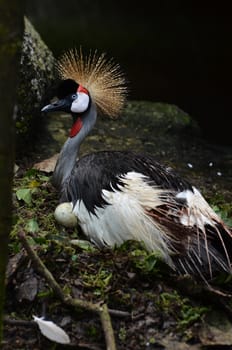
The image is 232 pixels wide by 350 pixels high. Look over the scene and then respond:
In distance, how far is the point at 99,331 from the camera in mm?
3357

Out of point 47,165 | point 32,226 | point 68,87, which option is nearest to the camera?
point 32,226

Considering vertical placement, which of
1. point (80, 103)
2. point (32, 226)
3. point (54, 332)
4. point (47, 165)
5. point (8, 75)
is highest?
point (8, 75)

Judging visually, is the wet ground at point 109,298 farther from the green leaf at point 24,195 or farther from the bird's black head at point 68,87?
the bird's black head at point 68,87

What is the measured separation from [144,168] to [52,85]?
1.61 metres

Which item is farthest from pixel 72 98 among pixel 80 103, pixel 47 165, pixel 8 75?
pixel 8 75

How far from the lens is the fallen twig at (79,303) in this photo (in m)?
3.22

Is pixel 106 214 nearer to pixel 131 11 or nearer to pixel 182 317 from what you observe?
pixel 182 317

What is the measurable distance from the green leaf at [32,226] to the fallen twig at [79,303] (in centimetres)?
54

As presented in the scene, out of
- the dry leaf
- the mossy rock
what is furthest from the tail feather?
the mossy rock

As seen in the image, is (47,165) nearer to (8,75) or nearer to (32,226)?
(32,226)

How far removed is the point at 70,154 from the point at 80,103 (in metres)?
0.26

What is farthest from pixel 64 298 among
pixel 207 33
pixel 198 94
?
pixel 207 33

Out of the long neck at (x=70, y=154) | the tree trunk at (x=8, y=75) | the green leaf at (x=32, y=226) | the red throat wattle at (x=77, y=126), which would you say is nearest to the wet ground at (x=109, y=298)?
the green leaf at (x=32, y=226)

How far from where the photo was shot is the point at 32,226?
391 centimetres
